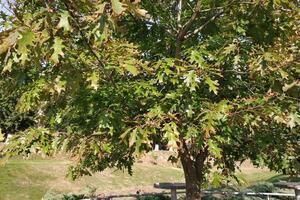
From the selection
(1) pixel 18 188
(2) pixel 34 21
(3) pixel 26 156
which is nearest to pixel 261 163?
(3) pixel 26 156

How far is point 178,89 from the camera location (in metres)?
5.65

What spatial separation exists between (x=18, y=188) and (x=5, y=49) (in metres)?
21.8

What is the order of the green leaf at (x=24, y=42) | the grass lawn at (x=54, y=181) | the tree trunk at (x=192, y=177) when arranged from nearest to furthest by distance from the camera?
the green leaf at (x=24, y=42), the tree trunk at (x=192, y=177), the grass lawn at (x=54, y=181)

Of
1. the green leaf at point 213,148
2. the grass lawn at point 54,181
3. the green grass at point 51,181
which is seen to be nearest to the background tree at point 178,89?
the green leaf at point 213,148

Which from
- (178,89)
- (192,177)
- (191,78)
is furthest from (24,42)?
(192,177)

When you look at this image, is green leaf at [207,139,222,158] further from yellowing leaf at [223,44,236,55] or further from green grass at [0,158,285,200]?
green grass at [0,158,285,200]

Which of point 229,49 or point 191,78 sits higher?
point 229,49

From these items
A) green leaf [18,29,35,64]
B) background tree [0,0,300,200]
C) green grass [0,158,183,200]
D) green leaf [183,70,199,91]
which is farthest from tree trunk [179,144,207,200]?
green grass [0,158,183,200]

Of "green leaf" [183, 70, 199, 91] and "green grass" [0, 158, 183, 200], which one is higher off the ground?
"green leaf" [183, 70, 199, 91]

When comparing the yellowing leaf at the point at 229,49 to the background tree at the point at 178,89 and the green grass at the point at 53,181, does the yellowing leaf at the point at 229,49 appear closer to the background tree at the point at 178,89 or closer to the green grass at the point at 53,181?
the background tree at the point at 178,89

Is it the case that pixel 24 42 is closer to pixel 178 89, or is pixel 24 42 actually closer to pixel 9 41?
pixel 9 41

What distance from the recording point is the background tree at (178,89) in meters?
5.35

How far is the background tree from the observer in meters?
5.35

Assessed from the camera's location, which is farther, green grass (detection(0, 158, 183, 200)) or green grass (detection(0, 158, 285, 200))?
green grass (detection(0, 158, 183, 200))
